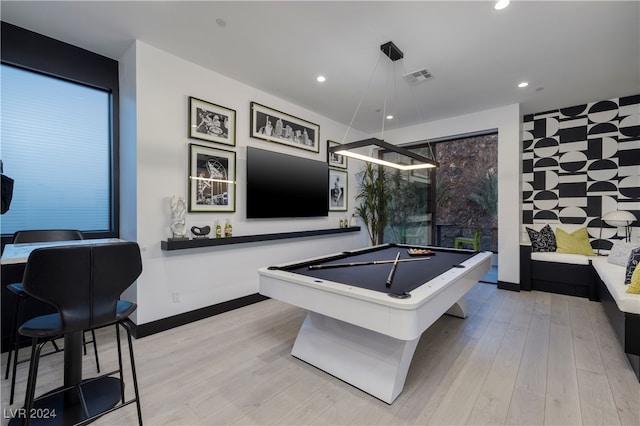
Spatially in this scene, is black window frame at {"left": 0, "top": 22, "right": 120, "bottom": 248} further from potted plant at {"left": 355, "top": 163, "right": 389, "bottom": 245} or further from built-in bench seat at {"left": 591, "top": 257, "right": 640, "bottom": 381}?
built-in bench seat at {"left": 591, "top": 257, "right": 640, "bottom": 381}

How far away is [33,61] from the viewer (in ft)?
8.79

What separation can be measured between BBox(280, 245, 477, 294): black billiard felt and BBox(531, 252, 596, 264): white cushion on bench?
74.4 inches

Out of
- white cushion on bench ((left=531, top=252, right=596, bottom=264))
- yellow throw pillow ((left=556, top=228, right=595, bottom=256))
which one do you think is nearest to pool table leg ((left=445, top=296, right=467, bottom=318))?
white cushion on bench ((left=531, top=252, right=596, bottom=264))

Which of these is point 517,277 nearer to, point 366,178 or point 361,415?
point 366,178

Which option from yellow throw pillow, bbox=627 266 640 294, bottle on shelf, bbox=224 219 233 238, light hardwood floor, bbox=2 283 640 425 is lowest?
light hardwood floor, bbox=2 283 640 425

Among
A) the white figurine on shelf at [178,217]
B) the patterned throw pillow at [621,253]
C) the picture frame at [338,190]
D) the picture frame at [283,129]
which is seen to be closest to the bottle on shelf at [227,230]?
the white figurine on shelf at [178,217]

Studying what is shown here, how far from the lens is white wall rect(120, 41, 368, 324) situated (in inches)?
112

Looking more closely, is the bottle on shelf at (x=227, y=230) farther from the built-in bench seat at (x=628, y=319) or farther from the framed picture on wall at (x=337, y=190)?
the built-in bench seat at (x=628, y=319)

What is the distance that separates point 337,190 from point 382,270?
2.96 m

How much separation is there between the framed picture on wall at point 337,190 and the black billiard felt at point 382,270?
1.92 meters

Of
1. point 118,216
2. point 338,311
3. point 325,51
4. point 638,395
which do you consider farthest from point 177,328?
point 638,395

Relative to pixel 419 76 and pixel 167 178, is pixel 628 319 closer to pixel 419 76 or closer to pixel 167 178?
pixel 419 76

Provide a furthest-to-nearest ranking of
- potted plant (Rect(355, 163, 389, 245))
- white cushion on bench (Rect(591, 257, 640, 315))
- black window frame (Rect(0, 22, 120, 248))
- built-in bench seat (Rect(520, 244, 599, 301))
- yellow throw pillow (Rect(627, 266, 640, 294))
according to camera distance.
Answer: potted plant (Rect(355, 163, 389, 245))
built-in bench seat (Rect(520, 244, 599, 301))
black window frame (Rect(0, 22, 120, 248))
yellow throw pillow (Rect(627, 266, 640, 294))
white cushion on bench (Rect(591, 257, 640, 315))

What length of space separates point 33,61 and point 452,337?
191 inches
